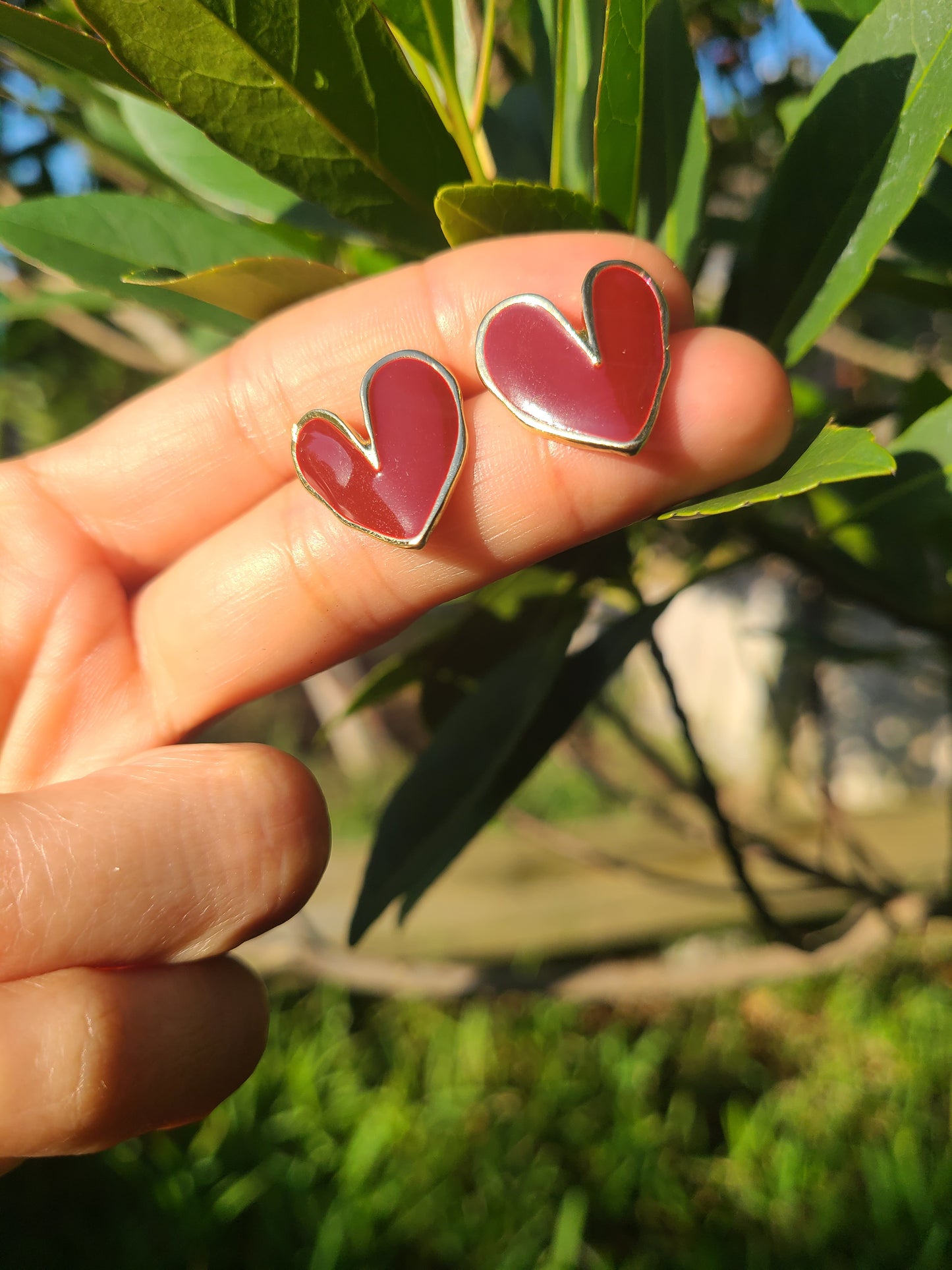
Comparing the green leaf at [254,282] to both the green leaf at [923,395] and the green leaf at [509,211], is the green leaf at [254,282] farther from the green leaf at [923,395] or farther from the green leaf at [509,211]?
the green leaf at [923,395]

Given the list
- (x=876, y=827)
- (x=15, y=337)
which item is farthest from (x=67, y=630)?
(x=876, y=827)

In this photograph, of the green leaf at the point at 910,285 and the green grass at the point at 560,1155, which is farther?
the green grass at the point at 560,1155

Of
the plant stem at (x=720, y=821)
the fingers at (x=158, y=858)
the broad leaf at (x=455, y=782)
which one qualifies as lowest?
the plant stem at (x=720, y=821)

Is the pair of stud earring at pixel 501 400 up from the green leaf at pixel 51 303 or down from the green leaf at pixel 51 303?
down

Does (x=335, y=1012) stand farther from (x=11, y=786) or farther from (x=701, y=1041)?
(x=11, y=786)

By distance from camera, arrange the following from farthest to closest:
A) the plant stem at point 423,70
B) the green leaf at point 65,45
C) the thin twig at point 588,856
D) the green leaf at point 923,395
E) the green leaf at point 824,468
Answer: the thin twig at point 588,856
the green leaf at point 923,395
the plant stem at point 423,70
the green leaf at point 65,45
the green leaf at point 824,468

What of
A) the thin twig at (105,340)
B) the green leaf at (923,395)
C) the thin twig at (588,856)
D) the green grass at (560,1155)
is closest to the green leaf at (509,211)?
the green leaf at (923,395)

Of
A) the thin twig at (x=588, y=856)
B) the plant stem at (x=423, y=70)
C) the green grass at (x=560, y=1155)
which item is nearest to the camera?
the plant stem at (x=423, y=70)

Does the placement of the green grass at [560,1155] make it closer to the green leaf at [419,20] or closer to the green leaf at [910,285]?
the green leaf at [910,285]
